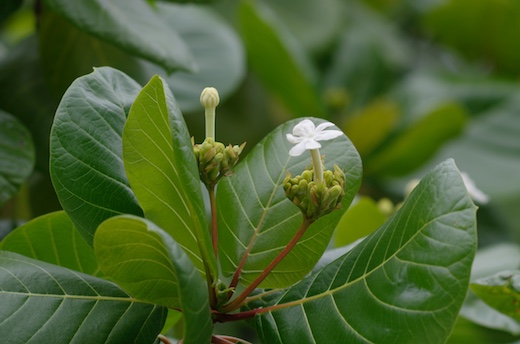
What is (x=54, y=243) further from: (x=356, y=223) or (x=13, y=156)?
(x=356, y=223)

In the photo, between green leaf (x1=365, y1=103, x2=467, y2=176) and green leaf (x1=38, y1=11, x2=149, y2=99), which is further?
green leaf (x1=365, y1=103, x2=467, y2=176)

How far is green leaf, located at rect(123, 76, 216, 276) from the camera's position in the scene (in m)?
0.70

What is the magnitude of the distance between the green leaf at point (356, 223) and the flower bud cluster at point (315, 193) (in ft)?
1.38

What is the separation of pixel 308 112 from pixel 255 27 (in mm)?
299

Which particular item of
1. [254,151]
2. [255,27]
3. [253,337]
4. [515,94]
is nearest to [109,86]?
[254,151]

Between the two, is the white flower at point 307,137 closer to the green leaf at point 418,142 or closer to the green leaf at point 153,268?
the green leaf at point 153,268

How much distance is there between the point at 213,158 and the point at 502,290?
1.31 ft

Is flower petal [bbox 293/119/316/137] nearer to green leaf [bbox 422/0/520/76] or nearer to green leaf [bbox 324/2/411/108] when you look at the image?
green leaf [bbox 324/2/411/108]

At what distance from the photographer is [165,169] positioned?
76cm

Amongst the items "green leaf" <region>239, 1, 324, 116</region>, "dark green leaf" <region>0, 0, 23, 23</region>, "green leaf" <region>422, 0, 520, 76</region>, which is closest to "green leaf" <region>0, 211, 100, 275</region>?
"dark green leaf" <region>0, 0, 23, 23</region>

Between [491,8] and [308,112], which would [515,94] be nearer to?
[491,8]

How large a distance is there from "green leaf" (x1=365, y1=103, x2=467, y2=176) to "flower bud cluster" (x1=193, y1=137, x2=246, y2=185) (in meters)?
1.28

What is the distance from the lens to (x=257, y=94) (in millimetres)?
2330

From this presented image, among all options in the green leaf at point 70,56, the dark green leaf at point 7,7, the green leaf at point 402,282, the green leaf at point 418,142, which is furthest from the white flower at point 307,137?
the green leaf at point 418,142
